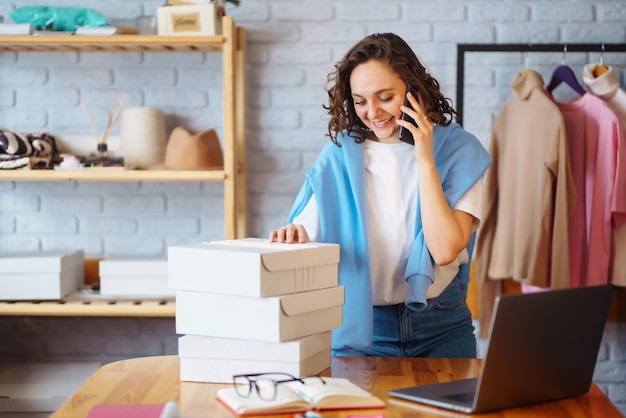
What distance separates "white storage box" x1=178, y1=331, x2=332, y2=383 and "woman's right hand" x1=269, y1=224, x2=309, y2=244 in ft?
0.91

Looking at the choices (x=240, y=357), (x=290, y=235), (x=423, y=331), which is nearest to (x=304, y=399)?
(x=240, y=357)

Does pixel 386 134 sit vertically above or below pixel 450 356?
above

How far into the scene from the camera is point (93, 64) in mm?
3277

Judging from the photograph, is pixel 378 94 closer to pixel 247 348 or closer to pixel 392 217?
pixel 392 217

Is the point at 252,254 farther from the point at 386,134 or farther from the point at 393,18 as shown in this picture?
the point at 393,18

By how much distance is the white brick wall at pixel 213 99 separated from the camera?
3.24 meters

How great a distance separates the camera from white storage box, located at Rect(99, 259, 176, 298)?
301 cm

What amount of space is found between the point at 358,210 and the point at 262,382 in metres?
0.59

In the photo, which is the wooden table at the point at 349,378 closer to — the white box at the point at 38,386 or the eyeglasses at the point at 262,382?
the eyeglasses at the point at 262,382

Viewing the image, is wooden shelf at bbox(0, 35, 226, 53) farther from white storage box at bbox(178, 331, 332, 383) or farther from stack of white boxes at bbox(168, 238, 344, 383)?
white storage box at bbox(178, 331, 332, 383)

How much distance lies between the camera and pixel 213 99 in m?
3.28

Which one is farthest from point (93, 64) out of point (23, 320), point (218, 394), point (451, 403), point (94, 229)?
point (451, 403)

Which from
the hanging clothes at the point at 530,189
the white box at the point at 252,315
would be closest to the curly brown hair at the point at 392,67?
the white box at the point at 252,315

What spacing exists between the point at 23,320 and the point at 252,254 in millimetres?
2148
